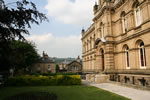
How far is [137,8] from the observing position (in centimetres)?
1543

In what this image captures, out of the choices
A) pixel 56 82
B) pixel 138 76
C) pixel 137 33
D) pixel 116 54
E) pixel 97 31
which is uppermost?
pixel 97 31

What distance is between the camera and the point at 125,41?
1741cm

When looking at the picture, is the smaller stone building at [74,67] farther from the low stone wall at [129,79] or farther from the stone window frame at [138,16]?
the stone window frame at [138,16]

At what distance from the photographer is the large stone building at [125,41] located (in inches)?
542

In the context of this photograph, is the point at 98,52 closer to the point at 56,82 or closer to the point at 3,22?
the point at 56,82

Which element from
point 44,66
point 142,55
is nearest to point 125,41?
point 142,55

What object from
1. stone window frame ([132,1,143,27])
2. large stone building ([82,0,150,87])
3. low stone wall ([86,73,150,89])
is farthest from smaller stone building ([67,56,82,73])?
stone window frame ([132,1,143,27])

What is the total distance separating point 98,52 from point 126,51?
5485 mm

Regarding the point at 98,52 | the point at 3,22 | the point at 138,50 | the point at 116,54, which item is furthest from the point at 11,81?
the point at 138,50

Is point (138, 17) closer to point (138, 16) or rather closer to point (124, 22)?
point (138, 16)

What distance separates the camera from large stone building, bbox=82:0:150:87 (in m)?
13.8

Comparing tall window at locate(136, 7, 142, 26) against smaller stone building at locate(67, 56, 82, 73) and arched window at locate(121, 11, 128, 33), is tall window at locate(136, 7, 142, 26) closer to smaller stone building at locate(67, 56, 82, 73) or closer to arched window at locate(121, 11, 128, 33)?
arched window at locate(121, 11, 128, 33)

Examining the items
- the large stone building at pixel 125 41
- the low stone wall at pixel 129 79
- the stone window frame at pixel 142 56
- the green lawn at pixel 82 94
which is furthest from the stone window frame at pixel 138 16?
the green lawn at pixel 82 94

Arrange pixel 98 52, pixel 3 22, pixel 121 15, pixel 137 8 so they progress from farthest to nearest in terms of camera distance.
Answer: pixel 98 52 < pixel 121 15 < pixel 137 8 < pixel 3 22
